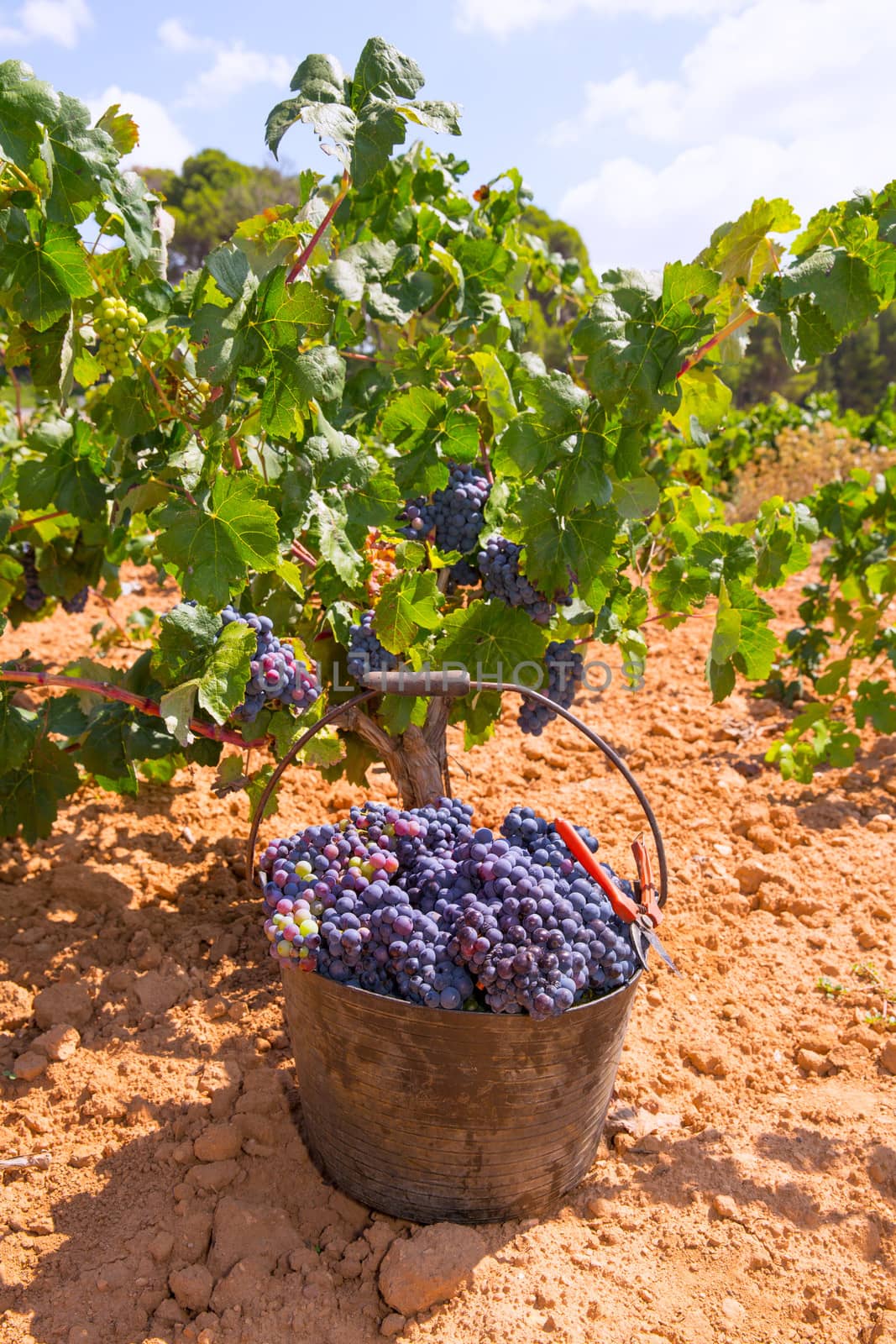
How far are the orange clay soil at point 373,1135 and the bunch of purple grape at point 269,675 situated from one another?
0.85m

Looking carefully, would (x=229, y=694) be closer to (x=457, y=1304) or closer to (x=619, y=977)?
(x=619, y=977)

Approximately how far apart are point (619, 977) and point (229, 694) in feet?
3.18

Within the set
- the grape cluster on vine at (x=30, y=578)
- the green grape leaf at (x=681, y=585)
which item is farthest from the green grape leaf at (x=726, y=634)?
the grape cluster on vine at (x=30, y=578)

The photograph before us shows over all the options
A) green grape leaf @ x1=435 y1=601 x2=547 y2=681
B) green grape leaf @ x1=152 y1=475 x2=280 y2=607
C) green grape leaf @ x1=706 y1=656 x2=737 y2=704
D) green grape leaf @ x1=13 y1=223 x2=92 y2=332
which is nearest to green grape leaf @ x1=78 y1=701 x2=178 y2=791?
green grape leaf @ x1=152 y1=475 x2=280 y2=607

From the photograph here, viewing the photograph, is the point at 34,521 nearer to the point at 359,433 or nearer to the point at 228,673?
the point at 359,433

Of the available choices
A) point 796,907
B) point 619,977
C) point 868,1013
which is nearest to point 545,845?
point 619,977

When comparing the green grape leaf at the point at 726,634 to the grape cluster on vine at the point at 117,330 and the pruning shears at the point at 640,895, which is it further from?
the grape cluster on vine at the point at 117,330

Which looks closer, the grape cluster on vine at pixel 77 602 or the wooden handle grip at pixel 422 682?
the wooden handle grip at pixel 422 682

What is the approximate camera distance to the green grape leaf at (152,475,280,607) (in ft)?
6.68

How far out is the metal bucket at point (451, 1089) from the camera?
1.75 metres

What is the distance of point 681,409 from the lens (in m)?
2.64

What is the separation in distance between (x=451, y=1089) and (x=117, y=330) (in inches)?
68.5

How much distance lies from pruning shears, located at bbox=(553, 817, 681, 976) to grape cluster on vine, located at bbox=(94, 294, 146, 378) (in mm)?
1423

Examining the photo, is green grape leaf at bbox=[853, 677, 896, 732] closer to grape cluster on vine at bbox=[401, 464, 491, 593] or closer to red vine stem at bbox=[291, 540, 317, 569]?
grape cluster on vine at bbox=[401, 464, 491, 593]
